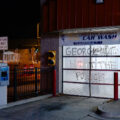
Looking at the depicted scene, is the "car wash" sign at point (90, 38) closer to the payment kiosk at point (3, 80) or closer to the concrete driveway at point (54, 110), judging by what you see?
the concrete driveway at point (54, 110)

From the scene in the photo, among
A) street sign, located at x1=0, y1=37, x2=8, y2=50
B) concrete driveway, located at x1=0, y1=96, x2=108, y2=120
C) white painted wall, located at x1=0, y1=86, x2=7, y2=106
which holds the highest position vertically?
street sign, located at x1=0, y1=37, x2=8, y2=50

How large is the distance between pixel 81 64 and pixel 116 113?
437 centimetres

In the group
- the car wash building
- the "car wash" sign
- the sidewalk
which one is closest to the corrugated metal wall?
the car wash building

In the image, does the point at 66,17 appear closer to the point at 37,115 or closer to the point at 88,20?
the point at 88,20

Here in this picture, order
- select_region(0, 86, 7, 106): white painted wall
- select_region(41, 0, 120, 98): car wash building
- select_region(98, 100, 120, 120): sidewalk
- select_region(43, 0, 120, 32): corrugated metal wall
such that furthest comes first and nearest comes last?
select_region(41, 0, 120, 98): car wash building
select_region(43, 0, 120, 32): corrugated metal wall
select_region(0, 86, 7, 106): white painted wall
select_region(98, 100, 120, 120): sidewalk

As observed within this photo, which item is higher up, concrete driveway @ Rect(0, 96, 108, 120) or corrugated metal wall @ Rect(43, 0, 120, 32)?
corrugated metal wall @ Rect(43, 0, 120, 32)

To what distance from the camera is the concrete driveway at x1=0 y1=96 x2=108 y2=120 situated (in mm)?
7277

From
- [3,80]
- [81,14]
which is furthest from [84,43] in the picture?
[3,80]

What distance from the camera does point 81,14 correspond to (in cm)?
1037

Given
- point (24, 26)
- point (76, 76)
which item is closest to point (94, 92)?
point (76, 76)

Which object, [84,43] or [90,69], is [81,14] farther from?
[90,69]

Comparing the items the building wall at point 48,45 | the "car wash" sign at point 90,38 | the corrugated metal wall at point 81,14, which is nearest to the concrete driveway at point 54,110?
the building wall at point 48,45

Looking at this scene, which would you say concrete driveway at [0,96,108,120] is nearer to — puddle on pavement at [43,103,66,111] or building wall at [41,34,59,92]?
puddle on pavement at [43,103,66,111]

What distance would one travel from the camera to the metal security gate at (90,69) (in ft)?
34.8
